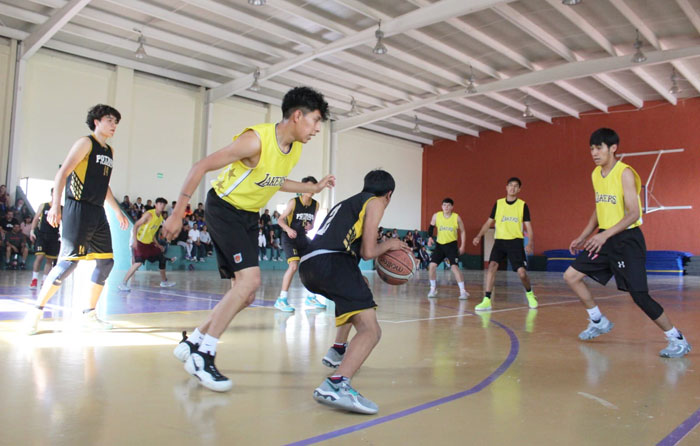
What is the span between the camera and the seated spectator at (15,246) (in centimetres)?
1390

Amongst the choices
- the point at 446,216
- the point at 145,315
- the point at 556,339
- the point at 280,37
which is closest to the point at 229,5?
the point at 280,37

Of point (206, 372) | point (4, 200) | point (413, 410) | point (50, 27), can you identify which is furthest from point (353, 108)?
point (413, 410)

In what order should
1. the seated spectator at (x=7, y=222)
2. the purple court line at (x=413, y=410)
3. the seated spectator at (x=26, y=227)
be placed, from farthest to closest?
the seated spectator at (x=26, y=227)
the seated spectator at (x=7, y=222)
the purple court line at (x=413, y=410)

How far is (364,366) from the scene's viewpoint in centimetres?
343

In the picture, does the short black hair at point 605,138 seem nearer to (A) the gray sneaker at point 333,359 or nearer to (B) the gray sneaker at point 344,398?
(A) the gray sneaker at point 333,359

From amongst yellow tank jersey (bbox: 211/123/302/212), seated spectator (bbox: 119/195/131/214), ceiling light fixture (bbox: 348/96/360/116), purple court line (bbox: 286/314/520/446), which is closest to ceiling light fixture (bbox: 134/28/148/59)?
seated spectator (bbox: 119/195/131/214)

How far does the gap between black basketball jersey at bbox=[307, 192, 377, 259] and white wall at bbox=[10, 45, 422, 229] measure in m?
16.9

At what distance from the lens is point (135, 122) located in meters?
19.0

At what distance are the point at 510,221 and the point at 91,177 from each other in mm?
5329

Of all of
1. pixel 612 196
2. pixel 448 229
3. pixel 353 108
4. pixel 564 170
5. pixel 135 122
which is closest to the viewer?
pixel 612 196

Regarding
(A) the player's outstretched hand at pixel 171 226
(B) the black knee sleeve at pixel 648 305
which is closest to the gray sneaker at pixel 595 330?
(B) the black knee sleeve at pixel 648 305

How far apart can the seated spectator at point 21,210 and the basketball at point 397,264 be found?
14465 millimetres

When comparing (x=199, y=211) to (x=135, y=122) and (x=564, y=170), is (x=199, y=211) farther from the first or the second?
(x=564, y=170)

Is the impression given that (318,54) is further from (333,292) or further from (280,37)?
(333,292)
